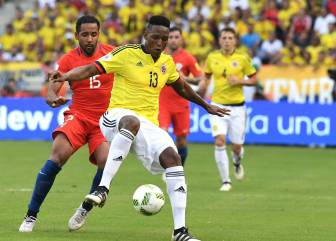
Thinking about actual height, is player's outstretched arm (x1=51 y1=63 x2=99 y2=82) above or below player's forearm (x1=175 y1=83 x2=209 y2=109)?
above

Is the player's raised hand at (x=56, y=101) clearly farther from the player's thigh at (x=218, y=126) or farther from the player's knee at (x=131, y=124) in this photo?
the player's thigh at (x=218, y=126)

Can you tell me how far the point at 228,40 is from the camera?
16.8 meters

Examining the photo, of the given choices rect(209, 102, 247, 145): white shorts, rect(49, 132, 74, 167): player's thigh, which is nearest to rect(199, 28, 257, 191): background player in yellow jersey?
rect(209, 102, 247, 145): white shorts

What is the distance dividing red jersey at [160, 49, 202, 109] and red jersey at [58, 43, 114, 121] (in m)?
5.83

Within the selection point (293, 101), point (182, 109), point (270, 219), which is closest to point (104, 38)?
point (293, 101)

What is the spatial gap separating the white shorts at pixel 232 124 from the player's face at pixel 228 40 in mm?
1035

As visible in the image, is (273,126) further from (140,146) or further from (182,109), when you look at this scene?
(140,146)

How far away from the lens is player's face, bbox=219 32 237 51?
54.7 feet

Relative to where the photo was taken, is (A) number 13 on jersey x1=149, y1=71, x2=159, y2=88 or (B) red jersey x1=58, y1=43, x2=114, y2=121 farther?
(B) red jersey x1=58, y1=43, x2=114, y2=121

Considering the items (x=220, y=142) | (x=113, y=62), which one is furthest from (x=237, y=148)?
(x=113, y=62)

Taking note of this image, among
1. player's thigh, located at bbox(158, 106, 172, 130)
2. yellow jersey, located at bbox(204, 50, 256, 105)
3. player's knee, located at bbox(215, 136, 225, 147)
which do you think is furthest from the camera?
player's thigh, located at bbox(158, 106, 172, 130)

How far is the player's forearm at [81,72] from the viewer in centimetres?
1014

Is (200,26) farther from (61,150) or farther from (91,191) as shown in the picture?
(61,150)

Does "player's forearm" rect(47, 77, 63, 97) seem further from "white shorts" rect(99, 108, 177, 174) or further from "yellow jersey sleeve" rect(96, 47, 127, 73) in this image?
"white shorts" rect(99, 108, 177, 174)
